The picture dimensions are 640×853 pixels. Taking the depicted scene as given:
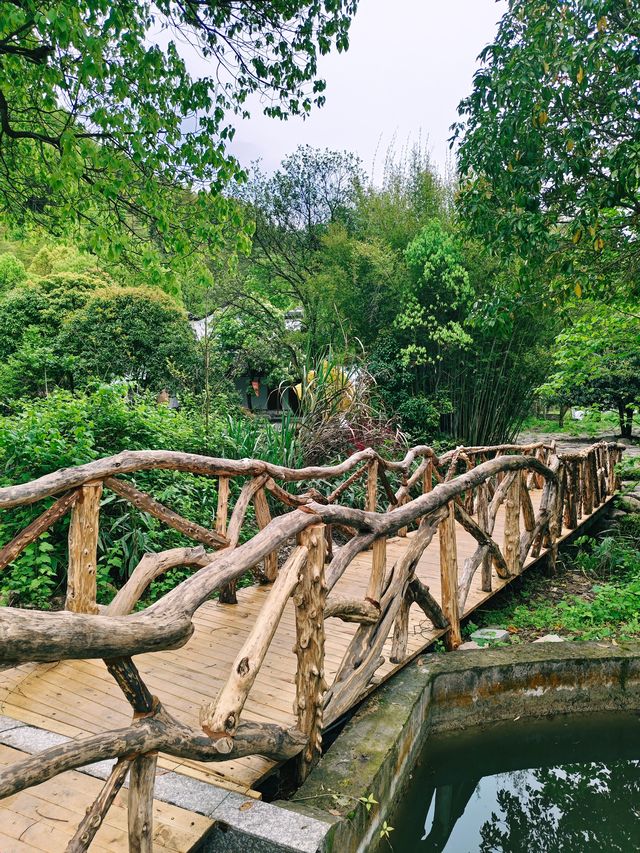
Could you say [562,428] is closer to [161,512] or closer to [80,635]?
[161,512]

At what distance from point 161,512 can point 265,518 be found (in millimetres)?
1062

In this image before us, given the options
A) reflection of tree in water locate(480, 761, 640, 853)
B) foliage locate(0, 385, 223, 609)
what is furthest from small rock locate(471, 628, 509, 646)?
foliage locate(0, 385, 223, 609)

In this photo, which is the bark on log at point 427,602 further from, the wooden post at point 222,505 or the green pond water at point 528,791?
the wooden post at point 222,505

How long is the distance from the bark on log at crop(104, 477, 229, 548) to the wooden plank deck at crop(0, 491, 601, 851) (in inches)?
20.1

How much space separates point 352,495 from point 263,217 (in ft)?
32.5

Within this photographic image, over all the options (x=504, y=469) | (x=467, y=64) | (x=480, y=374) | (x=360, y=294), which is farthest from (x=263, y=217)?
(x=504, y=469)

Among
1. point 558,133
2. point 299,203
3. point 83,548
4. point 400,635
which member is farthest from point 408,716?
point 299,203

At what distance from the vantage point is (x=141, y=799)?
4.66ft

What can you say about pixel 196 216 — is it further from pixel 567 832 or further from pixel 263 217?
pixel 263 217

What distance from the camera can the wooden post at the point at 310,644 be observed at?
83.0 inches

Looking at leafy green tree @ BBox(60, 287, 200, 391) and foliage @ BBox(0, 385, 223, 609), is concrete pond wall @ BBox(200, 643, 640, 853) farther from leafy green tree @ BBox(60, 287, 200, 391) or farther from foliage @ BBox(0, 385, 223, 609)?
leafy green tree @ BBox(60, 287, 200, 391)

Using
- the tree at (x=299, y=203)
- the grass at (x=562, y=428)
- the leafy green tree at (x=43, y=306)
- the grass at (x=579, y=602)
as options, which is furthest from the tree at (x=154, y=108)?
the grass at (x=562, y=428)

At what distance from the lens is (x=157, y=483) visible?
5102 millimetres

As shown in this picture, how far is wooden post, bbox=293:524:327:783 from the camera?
211 centimetres
